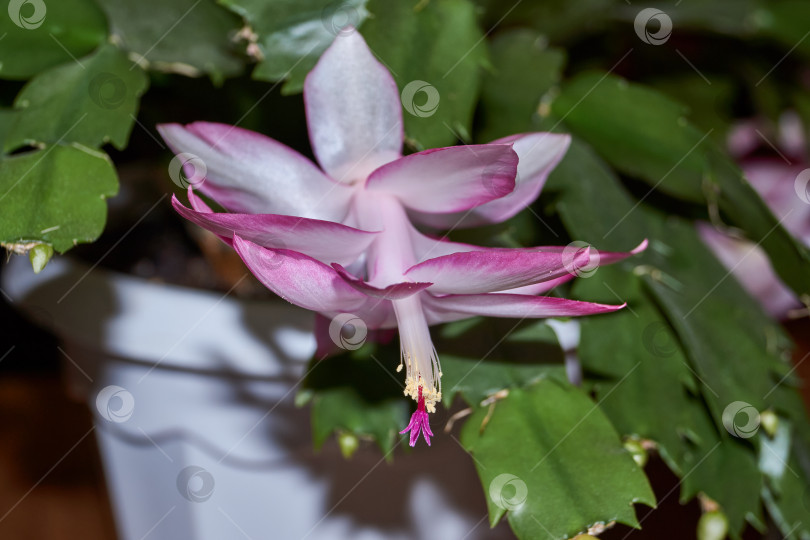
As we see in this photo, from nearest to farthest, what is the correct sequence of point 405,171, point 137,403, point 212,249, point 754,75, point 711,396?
point 405,171 < point 711,396 < point 137,403 < point 212,249 < point 754,75

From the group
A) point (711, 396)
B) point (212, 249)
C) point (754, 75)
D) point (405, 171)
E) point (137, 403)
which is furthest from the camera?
point (754, 75)

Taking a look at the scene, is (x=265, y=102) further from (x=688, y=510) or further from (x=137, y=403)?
(x=688, y=510)

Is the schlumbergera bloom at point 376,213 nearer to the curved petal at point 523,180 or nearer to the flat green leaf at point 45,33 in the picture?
the curved petal at point 523,180

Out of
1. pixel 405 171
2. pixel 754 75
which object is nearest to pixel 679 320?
pixel 405 171

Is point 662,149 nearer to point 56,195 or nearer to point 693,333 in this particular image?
point 693,333

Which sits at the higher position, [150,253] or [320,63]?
[320,63]

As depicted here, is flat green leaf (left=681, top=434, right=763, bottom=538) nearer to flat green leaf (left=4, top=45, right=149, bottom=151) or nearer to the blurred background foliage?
the blurred background foliage

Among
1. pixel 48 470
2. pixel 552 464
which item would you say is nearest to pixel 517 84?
pixel 552 464

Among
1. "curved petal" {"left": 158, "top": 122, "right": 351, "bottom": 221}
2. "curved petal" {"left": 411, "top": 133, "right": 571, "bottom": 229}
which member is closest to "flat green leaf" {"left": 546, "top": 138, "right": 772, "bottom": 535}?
"curved petal" {"left": 411, "top": 133, "right": 571, "bottom": 229}
